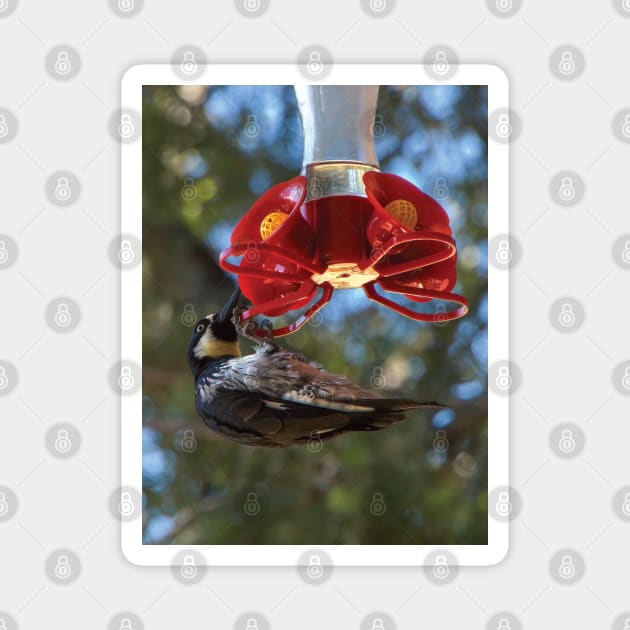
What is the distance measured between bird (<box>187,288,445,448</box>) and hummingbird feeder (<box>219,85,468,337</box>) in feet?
0.57

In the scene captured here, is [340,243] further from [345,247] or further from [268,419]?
[268,419]

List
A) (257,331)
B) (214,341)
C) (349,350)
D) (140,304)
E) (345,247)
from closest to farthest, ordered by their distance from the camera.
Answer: (345,247), (140,304), (257,331), (214,341), (349,350)

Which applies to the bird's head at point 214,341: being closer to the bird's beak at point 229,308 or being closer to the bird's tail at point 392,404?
the bird's beak at point 229,308

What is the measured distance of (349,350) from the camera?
6559 mm

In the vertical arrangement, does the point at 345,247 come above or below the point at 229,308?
above

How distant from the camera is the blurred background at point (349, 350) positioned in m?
6.17

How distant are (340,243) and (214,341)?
3.93 ft

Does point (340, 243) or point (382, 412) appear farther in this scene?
point (340, 243)

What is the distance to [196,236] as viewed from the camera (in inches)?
269

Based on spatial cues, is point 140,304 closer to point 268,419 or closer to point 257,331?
point 257,331

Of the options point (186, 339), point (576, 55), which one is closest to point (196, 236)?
point (186, 339)

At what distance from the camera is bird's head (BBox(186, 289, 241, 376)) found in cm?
480

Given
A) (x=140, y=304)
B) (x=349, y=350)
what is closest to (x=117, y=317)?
(x=140, y=304)

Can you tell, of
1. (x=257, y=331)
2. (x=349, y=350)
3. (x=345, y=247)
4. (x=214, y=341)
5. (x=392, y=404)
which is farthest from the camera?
(x=349, y=350)
